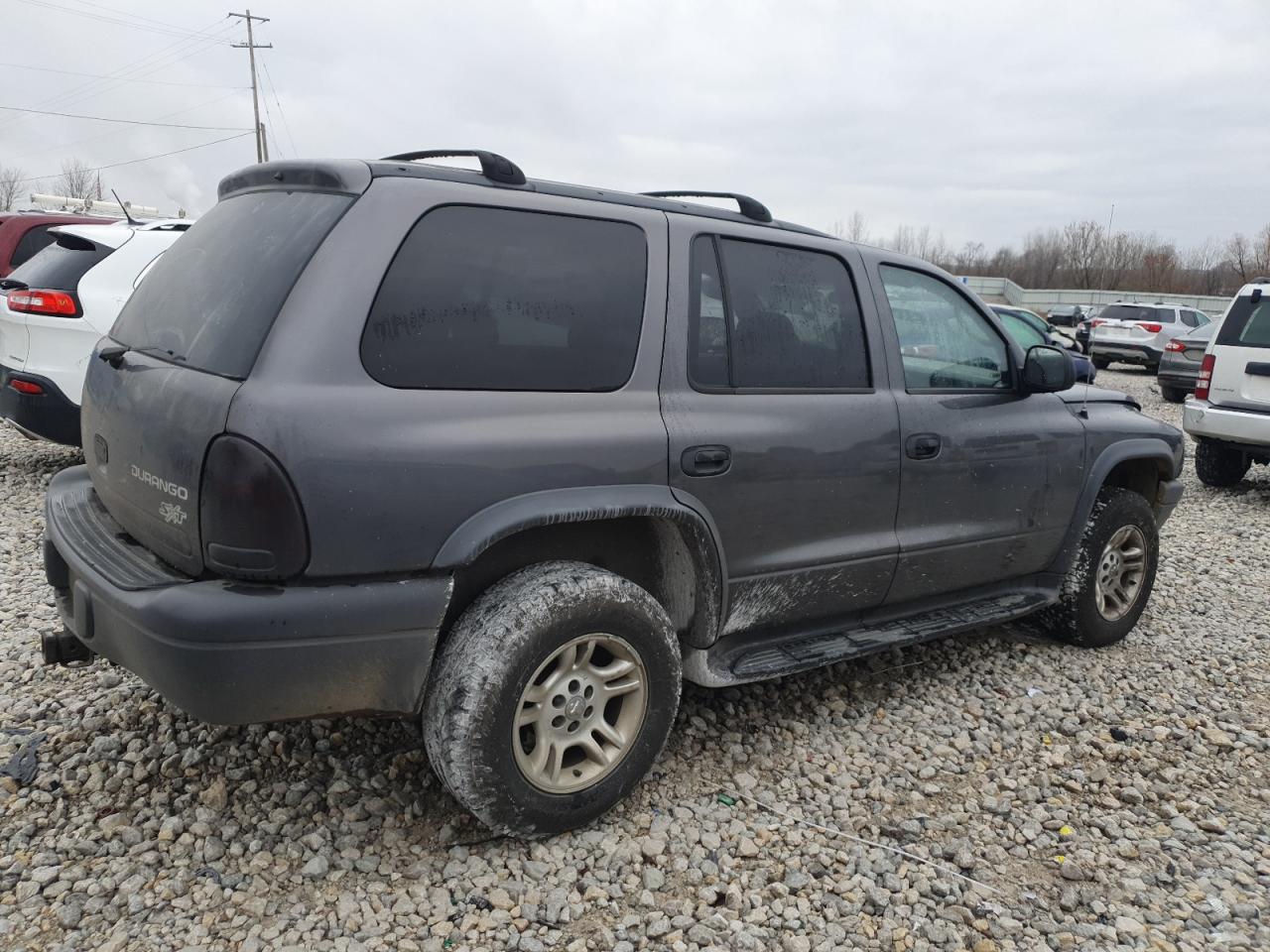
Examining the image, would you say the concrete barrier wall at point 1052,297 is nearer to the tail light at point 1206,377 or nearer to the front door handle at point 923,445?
the tail light at point 1206,377

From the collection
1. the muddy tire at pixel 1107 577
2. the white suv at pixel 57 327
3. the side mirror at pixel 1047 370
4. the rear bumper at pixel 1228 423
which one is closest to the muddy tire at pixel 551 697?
the side mirror at pixel 1047 370

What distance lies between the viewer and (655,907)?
2.53 meters

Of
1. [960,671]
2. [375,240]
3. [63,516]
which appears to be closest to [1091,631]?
[960,671]

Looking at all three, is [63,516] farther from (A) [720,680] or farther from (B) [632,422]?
(A) [720,680]

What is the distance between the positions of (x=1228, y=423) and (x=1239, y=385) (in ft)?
1.10

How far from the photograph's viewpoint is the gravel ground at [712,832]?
2.45 meters

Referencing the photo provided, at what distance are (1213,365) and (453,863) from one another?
8.01 meters

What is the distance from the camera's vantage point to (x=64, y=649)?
284 cm

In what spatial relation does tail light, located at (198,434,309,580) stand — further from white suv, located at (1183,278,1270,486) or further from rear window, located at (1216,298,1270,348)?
rear window, located at (1216,298,1270,348)

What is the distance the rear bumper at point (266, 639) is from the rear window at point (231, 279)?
562 millimetres

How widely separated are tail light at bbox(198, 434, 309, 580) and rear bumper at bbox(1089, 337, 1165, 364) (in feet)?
72.2

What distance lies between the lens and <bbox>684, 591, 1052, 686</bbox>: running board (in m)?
3.10

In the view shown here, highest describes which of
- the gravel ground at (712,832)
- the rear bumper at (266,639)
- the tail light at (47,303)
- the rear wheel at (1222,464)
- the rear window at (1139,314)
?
the rear window at (1139,314)

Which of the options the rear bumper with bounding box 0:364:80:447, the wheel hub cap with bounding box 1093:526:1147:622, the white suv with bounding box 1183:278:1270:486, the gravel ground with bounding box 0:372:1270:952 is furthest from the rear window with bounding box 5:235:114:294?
the white suv with bounding box 1183:278:1270:486
